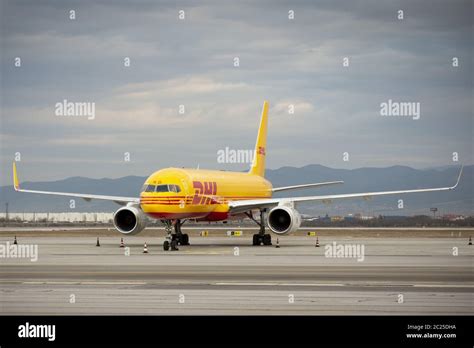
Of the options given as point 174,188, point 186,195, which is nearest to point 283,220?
point 186,195

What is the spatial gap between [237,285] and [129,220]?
28545mm

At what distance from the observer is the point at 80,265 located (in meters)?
35.5

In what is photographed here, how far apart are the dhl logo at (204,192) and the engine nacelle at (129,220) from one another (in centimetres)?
352

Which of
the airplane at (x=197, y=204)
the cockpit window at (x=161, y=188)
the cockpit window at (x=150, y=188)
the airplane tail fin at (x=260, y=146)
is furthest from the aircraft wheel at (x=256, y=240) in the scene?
the airplane tail fin at (x=260, y=146)

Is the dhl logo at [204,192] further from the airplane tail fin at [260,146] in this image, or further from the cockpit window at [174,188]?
the airplane tail fin at [260,146]

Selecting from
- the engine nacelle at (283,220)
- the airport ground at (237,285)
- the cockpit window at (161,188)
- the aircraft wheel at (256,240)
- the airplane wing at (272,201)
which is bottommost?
the airport ground at (237,285)

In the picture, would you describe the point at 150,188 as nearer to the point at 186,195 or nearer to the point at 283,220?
the point at 186,195

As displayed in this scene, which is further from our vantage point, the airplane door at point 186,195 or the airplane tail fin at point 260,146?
the airplane tail fin at point 260,146

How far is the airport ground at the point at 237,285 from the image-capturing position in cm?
2108

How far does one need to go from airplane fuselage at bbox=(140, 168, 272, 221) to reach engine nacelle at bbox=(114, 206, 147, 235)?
9.25ft

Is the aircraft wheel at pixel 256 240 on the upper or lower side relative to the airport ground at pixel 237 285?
upper

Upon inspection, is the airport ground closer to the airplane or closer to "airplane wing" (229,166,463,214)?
the airplane

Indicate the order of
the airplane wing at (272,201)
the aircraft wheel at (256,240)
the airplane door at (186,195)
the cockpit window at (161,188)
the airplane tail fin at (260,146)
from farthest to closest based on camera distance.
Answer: the airplane tail fin at (260,146) < the aircraft wheel at (256,240) < the airplane wing at (272,201) < the airplane door at (186,195) < the cockpit window at (161,188)

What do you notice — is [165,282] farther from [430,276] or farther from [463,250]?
[463,250]
